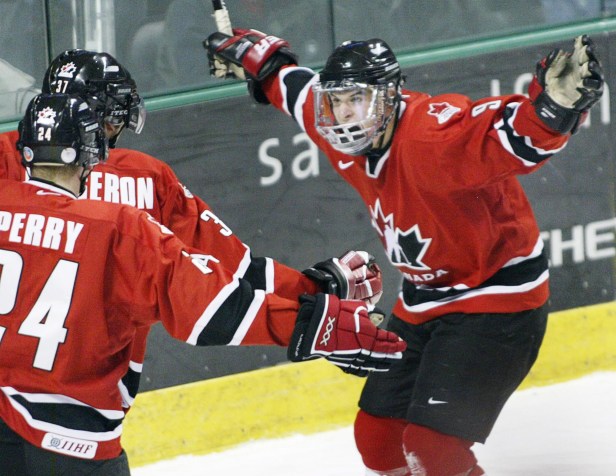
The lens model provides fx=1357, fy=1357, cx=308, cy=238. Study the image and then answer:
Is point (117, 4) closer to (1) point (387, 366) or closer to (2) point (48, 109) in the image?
(2) point (48, 109)

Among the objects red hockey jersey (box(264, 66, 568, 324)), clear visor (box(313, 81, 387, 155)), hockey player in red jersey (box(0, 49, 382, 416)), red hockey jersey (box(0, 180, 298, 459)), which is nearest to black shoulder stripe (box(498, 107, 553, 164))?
red hockey jersey (box(264, 66, 568, 324))

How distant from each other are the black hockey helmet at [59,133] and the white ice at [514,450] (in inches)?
67.5

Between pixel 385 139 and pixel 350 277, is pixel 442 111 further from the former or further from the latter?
pixel 350 277

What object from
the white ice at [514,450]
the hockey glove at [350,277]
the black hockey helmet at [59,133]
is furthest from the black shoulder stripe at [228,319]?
the white ice at [514,450]

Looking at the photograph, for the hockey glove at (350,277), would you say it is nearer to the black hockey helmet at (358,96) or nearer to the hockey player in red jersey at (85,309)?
the black hockey helmet at (358,96)

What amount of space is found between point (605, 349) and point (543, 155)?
6.89ft

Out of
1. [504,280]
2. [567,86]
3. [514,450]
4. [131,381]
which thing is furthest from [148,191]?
[514,450]

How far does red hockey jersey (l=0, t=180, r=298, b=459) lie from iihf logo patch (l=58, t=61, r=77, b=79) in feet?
2.24

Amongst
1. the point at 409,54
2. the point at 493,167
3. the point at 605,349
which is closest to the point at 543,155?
the point at 493,167

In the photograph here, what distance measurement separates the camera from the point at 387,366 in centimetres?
271

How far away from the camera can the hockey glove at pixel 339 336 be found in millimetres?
2588

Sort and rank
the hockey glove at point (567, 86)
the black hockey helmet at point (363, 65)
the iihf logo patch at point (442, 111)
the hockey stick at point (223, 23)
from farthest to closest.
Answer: the hockey stick at point (223, 23), the black hockey helmet at point (363, 65), the iihf logo patch at point (442, 111), the hockey glove at point (567, 86)

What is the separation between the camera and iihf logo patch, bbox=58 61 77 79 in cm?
323

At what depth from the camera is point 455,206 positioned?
10.8ft
